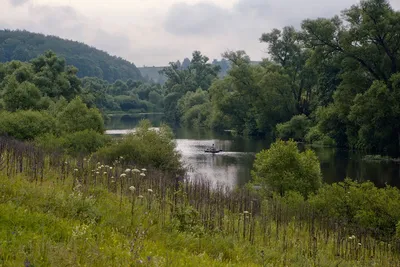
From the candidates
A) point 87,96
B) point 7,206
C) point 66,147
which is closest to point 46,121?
point 66,147

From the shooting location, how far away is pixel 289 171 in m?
22.6

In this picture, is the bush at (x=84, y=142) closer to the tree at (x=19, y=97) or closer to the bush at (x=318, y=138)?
the tree at (x=19, y=97)

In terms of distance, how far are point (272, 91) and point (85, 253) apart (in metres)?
71.3

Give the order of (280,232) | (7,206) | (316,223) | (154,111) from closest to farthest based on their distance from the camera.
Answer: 1. (7,206)
2. (280,232)
3. (316,223)
4. (154,111)

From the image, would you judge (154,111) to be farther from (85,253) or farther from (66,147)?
(85,253)

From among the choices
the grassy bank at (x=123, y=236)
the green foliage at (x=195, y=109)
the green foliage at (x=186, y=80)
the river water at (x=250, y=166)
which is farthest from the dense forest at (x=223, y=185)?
the green foliage at (x=186, y=80)

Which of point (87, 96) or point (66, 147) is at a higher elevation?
point (87, 96)

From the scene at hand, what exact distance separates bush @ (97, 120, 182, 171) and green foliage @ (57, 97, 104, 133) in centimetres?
618

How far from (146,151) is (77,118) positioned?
988cm

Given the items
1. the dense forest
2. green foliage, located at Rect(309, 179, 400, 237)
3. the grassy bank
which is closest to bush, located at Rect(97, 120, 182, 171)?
the dense forest

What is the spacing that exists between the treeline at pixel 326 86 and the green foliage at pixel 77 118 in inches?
1135

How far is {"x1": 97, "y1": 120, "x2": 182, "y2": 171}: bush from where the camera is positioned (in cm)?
2827

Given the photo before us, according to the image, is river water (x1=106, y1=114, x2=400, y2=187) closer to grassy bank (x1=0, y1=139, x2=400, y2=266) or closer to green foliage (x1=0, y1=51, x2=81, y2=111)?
grassy bank (x1=0, y1=139, x2=400, y2=266)

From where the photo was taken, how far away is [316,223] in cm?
1689
